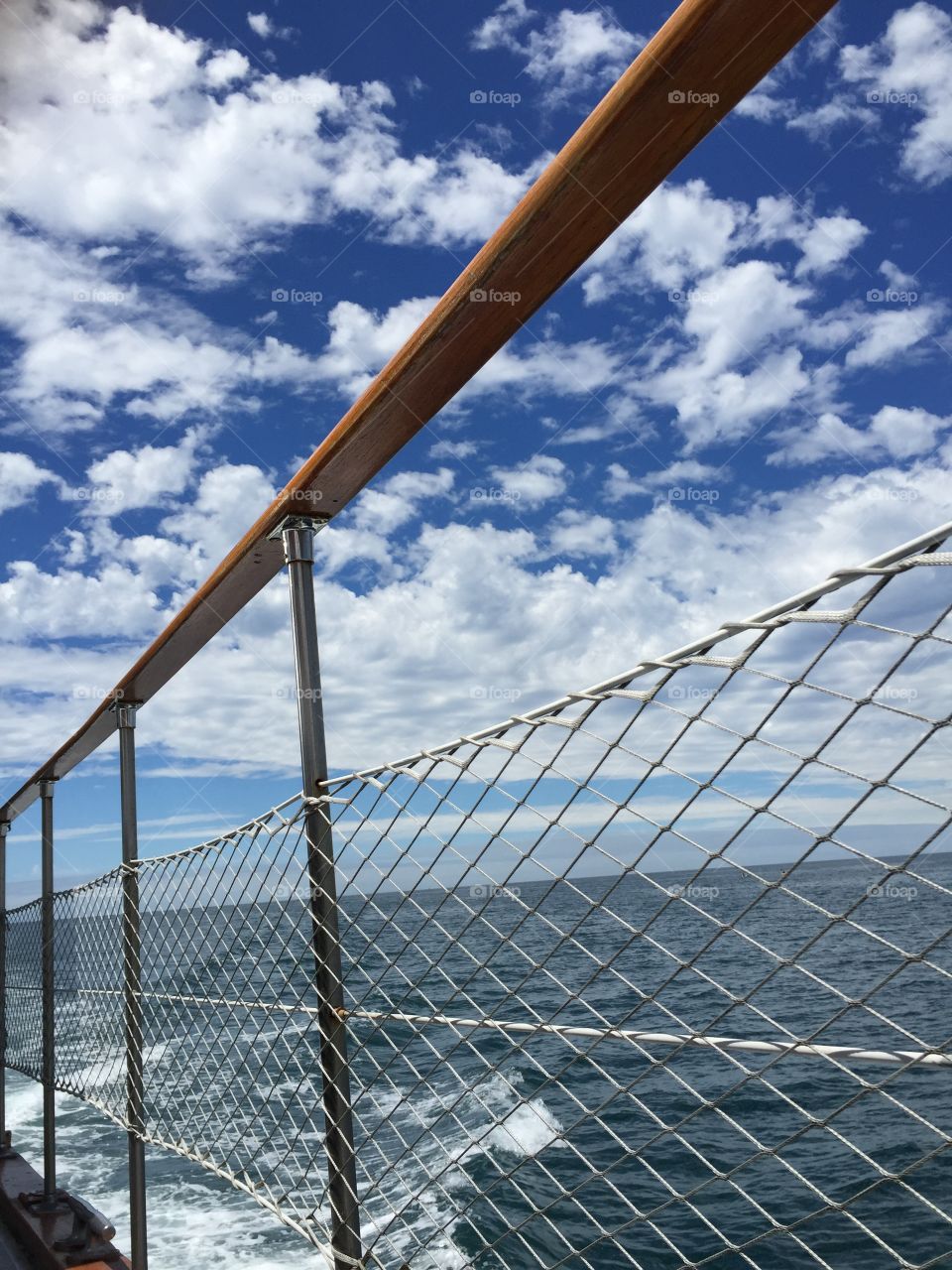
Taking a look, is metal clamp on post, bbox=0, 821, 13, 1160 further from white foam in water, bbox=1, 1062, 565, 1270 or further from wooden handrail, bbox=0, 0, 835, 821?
wooden handrail, bbox=0, 0, 835, 821

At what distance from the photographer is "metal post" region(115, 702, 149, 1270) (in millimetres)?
2363

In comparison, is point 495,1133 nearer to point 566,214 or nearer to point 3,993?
point 3,993

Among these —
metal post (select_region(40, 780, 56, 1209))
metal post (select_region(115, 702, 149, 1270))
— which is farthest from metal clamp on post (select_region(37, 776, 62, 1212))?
metal post (select_region(115, 702, 149, 1270))

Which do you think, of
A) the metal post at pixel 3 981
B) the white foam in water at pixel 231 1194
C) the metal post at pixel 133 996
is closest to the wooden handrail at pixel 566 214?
the metal post at pixel 133 996

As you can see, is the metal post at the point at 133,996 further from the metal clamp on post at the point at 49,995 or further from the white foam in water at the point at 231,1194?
the white foam in water at the point at 231,1194

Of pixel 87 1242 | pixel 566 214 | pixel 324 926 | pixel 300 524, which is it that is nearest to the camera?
pixel 566 214

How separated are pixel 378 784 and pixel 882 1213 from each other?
7100mm

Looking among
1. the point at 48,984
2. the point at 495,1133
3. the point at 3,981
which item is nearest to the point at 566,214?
the point at 48,984

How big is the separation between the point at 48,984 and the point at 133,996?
1.16m

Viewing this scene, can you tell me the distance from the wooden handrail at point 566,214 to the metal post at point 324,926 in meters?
0.15

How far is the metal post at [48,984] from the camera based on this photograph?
10.8 feet

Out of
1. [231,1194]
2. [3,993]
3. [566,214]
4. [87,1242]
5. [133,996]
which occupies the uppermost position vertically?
[566,214]

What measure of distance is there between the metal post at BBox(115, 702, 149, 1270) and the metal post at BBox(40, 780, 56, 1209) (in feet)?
2.97

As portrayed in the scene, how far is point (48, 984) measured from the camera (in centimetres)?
339
